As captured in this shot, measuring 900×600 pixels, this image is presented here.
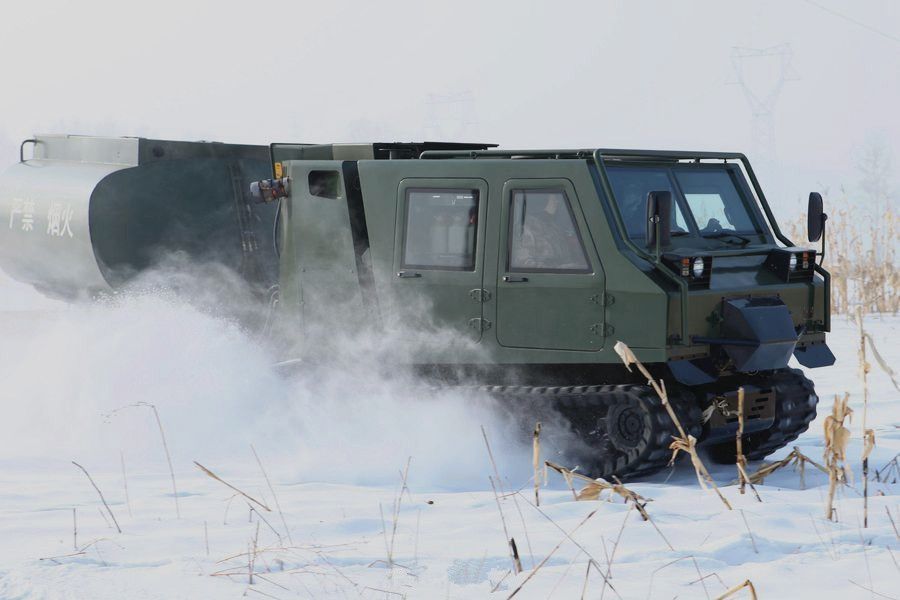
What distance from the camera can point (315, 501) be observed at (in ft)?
24.3

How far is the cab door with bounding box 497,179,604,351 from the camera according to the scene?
806 centimetres

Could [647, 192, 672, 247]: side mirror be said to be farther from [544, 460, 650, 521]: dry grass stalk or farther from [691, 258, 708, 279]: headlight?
[544, 460, 650, 521]: dry grass stalk

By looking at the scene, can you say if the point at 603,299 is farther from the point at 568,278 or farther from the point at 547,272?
the point at 547,272

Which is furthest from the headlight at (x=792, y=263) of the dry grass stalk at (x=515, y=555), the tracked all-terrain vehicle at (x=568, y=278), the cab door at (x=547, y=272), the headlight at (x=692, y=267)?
the dry grass stalk at (x=515, y=555)

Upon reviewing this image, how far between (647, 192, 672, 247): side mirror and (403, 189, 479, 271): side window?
1.24 meters

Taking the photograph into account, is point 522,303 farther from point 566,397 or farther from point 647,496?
point 647,496

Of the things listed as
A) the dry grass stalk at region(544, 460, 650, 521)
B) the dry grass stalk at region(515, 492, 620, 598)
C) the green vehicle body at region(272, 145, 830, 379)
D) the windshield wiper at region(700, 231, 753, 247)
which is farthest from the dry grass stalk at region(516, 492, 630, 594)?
the windshield wiper at region(700, 231, 753, 247)

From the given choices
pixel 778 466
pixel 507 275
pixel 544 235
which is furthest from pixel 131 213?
pixel 778 466

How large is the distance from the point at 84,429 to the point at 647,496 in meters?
4.56

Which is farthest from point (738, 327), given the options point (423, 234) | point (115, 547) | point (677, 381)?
point (115, 547)

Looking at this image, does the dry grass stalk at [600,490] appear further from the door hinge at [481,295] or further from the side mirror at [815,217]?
the side mirror at [815,217]

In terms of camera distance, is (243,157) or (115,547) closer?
(115,547)

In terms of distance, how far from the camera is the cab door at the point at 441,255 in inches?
333

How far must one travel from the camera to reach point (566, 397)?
8.17m
